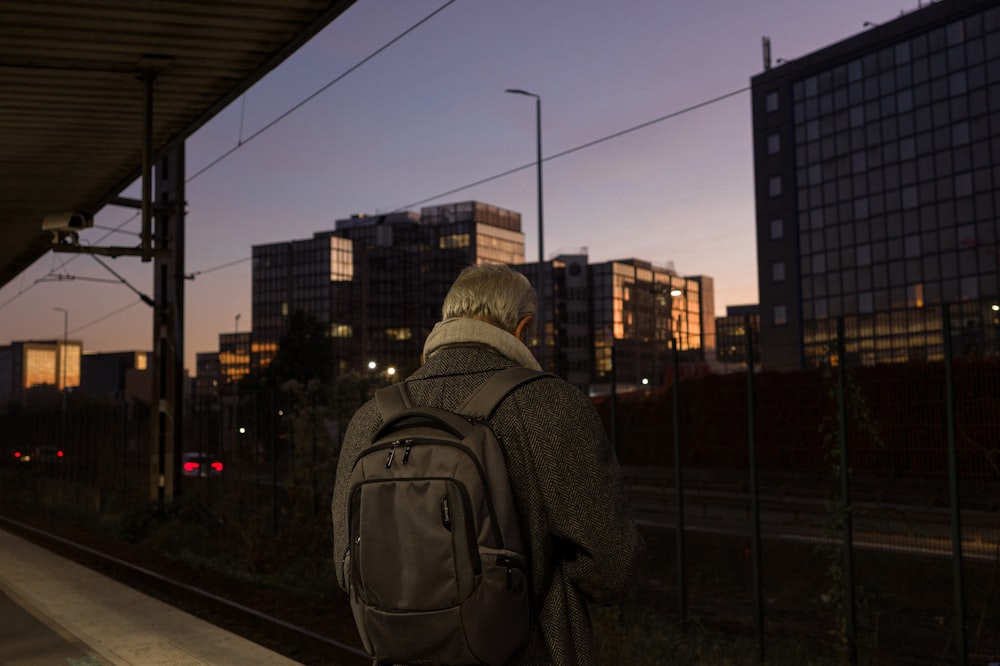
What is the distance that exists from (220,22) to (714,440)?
21.7ft

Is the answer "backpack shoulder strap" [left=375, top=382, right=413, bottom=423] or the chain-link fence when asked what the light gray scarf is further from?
the chain-link fence

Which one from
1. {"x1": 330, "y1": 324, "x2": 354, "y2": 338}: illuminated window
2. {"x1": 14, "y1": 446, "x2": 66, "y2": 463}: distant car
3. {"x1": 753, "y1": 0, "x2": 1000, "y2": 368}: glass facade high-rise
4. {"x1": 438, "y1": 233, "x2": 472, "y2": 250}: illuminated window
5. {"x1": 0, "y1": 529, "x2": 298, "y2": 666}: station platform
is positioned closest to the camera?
{"x1": 0, "y1": 529, "x2": 298, "y2": 666}: station platform

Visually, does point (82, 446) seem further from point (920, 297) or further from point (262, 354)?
point (262, 354)

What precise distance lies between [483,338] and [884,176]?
263 ft

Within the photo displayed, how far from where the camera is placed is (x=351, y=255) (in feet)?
499

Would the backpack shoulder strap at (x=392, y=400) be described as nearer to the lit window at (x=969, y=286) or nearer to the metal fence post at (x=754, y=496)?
the metal fence post at (x=754, y=496)

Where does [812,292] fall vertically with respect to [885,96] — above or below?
below

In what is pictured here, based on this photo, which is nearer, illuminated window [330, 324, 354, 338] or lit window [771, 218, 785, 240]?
lit window [771, 218, 785, 240]

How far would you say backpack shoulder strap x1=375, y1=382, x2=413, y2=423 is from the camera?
8.81 ft

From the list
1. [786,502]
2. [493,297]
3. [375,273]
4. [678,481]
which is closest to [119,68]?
[678,481]

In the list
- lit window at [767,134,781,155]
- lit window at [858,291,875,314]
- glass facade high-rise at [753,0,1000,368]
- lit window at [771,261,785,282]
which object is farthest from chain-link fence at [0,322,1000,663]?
lit window at [767,134,781,155]

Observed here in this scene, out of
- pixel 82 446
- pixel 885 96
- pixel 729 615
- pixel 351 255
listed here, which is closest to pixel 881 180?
pixel 885 96

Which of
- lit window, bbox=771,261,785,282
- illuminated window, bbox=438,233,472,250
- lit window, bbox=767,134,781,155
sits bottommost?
lit window, bbox=771,261,785,282

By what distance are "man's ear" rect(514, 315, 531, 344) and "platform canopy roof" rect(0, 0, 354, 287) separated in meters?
7.74
